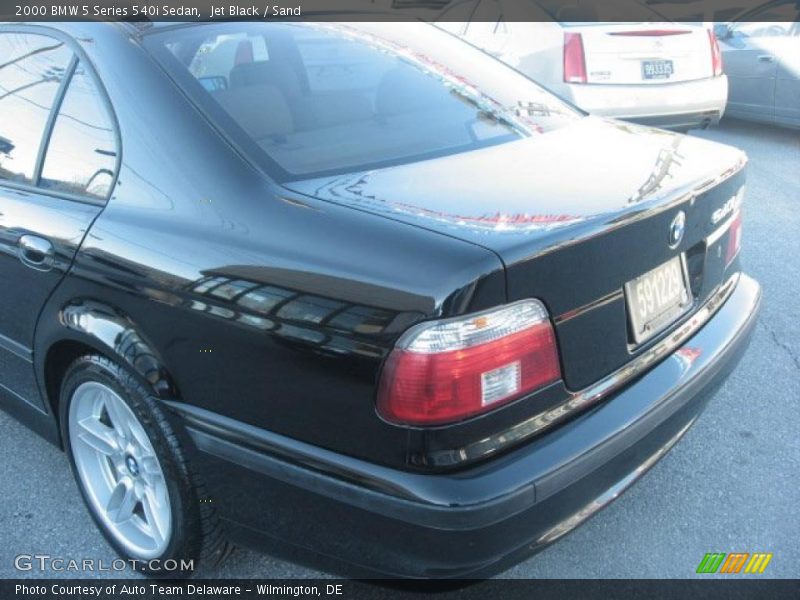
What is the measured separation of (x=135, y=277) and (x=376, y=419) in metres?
0.79

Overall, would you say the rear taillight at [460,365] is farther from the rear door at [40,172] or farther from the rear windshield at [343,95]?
the rear door at [40,172]

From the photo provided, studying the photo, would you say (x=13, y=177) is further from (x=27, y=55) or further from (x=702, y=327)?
(x=702, y=327)

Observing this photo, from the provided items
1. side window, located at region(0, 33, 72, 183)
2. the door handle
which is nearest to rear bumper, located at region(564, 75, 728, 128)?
side window, located at region(0, 33, 72, 183)

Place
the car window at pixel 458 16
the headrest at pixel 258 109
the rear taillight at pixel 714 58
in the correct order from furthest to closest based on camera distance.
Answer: the car window at pixel 458 16 → the rear taillight at pixel 714 58 → the headrest at pixel 258 109

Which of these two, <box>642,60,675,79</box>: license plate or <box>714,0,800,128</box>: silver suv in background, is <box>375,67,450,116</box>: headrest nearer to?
<box>642,60,675,79</box>: license plate

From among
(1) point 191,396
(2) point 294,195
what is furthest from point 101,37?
(1) point 191,396

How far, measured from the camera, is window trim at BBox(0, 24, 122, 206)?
87.4 inches

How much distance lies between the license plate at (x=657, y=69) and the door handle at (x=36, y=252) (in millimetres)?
5259

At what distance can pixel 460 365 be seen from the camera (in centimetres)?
169

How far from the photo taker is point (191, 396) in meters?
2.04

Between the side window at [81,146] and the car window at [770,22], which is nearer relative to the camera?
the side window at [81,146]

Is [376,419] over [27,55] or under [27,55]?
under

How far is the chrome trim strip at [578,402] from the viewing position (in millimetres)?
1726

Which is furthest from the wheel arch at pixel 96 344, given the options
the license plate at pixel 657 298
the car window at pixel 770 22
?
the car window at pixel 770 22
